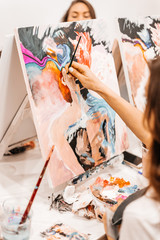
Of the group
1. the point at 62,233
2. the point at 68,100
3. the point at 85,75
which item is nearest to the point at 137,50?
the point at 85,75

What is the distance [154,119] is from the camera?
2.03 feet

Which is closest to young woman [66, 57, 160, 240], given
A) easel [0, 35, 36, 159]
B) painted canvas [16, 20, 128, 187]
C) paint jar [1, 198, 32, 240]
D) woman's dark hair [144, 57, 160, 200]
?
woman's dark hair [144, 57, 160, 200]

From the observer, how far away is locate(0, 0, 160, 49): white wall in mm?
2312

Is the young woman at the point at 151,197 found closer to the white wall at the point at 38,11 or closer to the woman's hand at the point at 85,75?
the woman's hand at the point at 85,75

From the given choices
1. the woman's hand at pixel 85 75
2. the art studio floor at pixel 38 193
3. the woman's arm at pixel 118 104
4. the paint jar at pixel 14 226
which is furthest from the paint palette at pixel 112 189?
the woman's hand at pixel 85 75

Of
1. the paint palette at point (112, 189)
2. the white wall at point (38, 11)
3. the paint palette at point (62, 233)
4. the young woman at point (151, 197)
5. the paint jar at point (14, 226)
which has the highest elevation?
the white wall at point (38, 11)

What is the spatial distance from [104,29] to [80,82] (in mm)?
386

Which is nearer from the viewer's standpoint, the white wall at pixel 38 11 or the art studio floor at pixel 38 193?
the art studio floor at pixel 38 193

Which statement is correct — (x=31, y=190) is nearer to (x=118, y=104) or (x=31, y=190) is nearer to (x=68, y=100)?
(x=68, y=100)

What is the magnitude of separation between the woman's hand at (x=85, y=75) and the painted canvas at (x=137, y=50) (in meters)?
0.37

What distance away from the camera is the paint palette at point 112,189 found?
116cm

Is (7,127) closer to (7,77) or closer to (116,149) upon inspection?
(7,77)

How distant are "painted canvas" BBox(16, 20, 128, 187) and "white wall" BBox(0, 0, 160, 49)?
92 cm

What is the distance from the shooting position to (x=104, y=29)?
1598 mm
